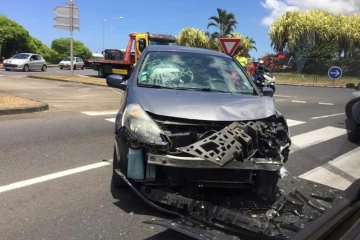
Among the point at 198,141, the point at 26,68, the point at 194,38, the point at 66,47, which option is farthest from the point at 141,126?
the point at 66,47

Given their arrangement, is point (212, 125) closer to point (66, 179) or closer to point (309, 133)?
point (66, 179)

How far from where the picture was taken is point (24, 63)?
96.9ft

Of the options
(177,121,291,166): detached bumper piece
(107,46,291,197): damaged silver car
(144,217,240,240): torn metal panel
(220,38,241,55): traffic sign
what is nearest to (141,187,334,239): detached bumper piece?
(144,217,240,240): torn metal panel

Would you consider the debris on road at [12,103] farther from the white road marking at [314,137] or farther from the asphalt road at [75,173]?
the white road marking at [314,137]

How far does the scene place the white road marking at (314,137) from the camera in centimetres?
726

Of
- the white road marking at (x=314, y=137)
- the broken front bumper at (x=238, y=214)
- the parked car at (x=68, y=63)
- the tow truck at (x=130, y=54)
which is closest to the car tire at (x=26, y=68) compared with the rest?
the tow truck at (x=130, y=54)

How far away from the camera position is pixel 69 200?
12.9 feet

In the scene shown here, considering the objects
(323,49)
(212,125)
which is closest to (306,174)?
(212,125)

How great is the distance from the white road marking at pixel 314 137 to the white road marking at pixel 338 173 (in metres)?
0.87

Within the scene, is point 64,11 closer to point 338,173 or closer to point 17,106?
point 17,106

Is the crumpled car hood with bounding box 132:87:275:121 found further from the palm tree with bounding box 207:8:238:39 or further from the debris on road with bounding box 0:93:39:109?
the palm tree with bounding box 207:8:238:39

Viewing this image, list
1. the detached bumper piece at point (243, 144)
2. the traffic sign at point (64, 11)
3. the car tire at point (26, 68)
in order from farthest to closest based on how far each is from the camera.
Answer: the car tire at point (26, 68), the traffic sign at point (64, 11), the detached bumper piece at point (243, 144)

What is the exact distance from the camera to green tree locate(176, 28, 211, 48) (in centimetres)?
5750

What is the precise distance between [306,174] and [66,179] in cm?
336
